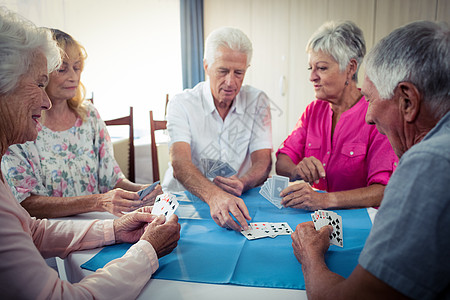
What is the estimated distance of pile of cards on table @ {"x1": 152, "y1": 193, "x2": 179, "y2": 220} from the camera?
53.1 inches

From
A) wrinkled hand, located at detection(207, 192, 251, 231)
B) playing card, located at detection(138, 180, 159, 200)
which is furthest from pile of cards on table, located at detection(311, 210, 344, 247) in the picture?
playing card, located at detection(138, 180, 159, 200)

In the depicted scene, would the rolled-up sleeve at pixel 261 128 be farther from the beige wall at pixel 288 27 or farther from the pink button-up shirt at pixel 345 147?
the beige wall at pixel 288 27

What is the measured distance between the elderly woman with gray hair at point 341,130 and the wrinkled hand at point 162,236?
1.01 m

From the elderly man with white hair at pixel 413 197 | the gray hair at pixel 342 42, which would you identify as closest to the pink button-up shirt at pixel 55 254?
the elderly man with white hair at pixel 413 197

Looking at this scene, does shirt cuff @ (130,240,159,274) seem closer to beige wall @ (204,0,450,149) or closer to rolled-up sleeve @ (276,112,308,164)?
rolled-up sleeve @ (276,112,308,164)

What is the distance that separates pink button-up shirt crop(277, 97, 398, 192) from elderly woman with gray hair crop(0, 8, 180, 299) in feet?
4.35

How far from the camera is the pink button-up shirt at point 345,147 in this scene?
193 cm

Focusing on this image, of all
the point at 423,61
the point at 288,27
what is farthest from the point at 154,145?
the point at 288,27

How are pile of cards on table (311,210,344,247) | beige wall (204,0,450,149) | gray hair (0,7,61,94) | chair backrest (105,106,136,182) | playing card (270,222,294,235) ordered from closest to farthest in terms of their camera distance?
gray hair (0,7,61,94) → pile of cards on table (311,210,344,247) → playing card (270,222,294,235) → chair backrest (105,106,136,182) → beige wall (204,0,450,149)

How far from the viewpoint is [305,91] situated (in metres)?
5.78

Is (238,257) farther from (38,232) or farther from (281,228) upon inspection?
(38,232)

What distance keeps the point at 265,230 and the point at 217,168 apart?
25.5 inches

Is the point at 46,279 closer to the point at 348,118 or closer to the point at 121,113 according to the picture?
the point at 348,118

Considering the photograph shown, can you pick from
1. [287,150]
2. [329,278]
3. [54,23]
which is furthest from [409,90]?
[54,23]
